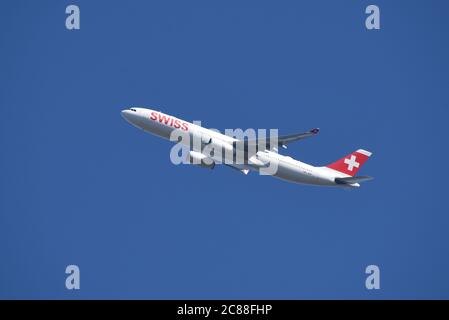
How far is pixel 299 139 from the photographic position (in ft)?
289

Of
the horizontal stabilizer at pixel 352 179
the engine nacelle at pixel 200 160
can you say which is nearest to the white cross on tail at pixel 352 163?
the horizontal stabilizer at pixel 352 179

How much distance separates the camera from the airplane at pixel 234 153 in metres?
92.1

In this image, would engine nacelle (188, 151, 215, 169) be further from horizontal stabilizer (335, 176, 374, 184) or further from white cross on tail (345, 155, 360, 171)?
white cross on tail (345, 155, 360, 171)

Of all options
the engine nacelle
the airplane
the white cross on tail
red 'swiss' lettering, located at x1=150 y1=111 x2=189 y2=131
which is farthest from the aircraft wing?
the white cross on tail

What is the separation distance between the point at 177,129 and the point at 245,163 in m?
8.33

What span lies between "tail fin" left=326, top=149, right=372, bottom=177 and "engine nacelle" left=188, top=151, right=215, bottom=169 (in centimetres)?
1402

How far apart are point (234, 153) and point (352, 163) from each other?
1443cm

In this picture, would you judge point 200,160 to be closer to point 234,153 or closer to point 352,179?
point 234,153

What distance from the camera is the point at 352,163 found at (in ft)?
320

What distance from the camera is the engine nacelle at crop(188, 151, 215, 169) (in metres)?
91.9

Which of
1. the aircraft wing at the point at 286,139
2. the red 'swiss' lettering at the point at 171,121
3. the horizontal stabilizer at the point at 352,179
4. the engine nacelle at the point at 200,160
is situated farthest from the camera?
the red 'swiss' lettering at the point at 171,121

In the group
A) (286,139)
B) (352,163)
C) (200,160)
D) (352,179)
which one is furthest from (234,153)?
(352,163)

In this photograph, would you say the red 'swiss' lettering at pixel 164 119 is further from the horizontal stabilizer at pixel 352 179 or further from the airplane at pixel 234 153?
the horizontal stabilizer at pixel 352 179
